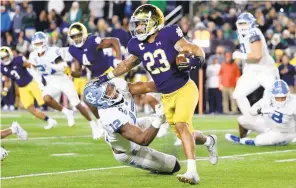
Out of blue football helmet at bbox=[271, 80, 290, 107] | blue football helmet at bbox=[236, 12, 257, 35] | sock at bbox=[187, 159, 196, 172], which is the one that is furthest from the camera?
blue football helmet at bbox=[236, 12, 257, 35]

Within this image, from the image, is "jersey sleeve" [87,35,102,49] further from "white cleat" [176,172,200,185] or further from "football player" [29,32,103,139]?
"white cleat" [176,172,200,185]

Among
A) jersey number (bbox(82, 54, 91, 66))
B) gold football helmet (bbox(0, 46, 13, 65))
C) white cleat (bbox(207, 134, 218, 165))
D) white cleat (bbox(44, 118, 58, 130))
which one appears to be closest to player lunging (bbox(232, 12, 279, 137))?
jersey number (bbox(82, 54, 91, 66))

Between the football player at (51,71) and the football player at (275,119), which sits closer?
the football player at (275,119)

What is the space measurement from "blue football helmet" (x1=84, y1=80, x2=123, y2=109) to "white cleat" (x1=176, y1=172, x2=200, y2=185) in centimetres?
95

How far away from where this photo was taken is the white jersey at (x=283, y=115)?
1075 cm

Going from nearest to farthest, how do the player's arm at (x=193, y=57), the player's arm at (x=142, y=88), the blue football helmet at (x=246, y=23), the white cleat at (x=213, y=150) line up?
the player's arm at (x=193, y=57) < the white cleat at (x=213, y=150) < the player's arm at (x=142, y=88) < the blue football helmet at (x=246, y=23)

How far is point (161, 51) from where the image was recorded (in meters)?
7.71

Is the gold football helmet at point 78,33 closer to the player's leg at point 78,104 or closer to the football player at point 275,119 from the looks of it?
the player's leg at point 78,104

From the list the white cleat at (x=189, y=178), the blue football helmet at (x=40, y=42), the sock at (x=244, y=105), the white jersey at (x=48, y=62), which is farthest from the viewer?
the blue football helmet at (x=40, y=42)

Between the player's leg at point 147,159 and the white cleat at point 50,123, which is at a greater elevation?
the player's leg at point 147,159

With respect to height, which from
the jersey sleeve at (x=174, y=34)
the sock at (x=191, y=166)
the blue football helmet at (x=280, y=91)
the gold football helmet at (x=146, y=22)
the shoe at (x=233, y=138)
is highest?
the gold football helmet at (x=146, y=22)

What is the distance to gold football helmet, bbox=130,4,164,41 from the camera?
25.2ft

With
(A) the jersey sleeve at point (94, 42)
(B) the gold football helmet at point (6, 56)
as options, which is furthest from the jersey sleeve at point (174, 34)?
(B) the gold football helmet at point (6, 56)

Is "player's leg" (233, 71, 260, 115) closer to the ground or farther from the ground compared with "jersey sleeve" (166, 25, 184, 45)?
closer to the ground
